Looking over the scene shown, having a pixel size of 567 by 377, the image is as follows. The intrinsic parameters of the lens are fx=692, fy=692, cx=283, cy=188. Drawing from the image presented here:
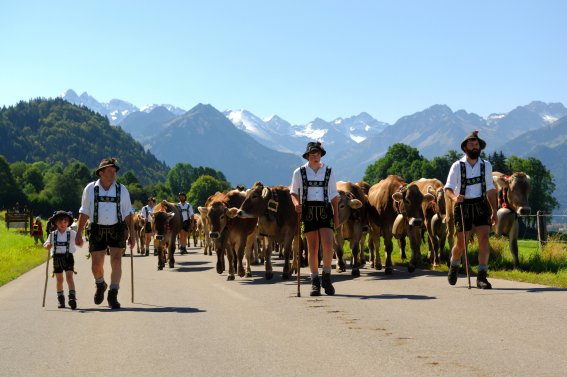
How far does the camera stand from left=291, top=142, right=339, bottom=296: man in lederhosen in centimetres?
1098

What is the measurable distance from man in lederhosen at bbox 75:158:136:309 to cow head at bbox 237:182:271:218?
13.9 ft

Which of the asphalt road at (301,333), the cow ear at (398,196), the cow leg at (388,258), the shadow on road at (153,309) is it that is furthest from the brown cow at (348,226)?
the shadow on road at (153,309)

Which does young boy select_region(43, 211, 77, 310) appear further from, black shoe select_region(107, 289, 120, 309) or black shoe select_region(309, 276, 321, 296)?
black shoe select_region(309, 276, 321, 296)

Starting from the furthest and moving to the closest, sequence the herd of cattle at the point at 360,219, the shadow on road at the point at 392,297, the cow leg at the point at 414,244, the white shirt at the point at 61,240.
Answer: the cow leg at the point at 414,244 → the herd of cattle at the point at 360,219 → the white shirt at the point at 61,240 → the shadow on road at the point at 392,297

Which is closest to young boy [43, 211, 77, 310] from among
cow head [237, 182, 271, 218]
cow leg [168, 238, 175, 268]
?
cow head [237, 182, 271, 218]

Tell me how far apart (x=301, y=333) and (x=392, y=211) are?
888 cm

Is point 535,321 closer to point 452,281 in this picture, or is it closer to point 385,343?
point 385,343

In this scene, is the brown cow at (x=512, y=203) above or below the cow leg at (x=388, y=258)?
above

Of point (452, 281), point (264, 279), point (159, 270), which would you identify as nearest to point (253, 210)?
point (264, 279)

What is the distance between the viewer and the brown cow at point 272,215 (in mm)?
14688

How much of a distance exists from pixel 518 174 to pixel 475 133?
2709mm

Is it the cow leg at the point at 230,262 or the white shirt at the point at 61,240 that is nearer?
the white shirt at the point at 61,240

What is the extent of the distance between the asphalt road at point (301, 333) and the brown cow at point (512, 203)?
203cm

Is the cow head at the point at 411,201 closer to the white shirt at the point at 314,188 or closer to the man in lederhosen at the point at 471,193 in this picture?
the man in lederhosen at the point at 471,193
